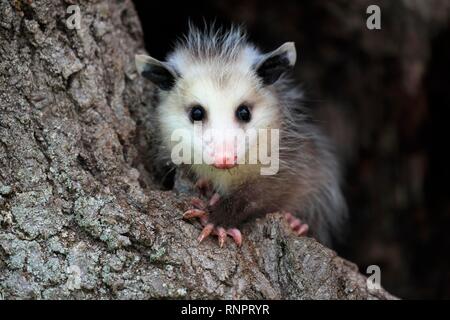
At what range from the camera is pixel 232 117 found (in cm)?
226

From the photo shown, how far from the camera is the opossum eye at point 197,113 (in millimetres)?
2301

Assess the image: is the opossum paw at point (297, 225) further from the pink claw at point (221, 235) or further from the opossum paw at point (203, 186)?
the pink claw at point (221, 235)

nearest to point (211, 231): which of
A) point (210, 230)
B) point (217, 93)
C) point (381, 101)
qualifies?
point (210, 230)

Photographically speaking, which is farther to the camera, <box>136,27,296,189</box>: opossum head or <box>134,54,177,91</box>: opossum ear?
<box>134,54,177,91</box>: opossum ear

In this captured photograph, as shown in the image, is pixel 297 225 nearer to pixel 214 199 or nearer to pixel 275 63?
pixel 214 199

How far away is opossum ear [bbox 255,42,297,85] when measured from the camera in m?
2.36

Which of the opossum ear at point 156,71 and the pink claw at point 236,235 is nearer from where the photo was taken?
the pink claw at point 236,235

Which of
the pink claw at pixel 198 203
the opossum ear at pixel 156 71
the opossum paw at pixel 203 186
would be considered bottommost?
the pink claw at pixel 198 203

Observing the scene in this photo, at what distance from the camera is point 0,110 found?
6.72 ft

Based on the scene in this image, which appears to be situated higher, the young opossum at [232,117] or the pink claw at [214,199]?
the young opossum at [232,117]

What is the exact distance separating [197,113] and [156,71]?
0.26m

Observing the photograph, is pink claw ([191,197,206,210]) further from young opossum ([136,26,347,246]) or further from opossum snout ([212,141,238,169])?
opossum snout ([212,141,238,169])

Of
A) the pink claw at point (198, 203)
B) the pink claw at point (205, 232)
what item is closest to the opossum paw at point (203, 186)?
the pink claw at point (198, 203)

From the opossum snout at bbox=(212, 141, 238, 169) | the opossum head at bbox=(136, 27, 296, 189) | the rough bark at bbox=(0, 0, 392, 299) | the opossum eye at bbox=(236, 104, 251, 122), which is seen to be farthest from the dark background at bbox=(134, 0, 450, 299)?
the opossum snout at bbox=(212, 141, 238, 169)
